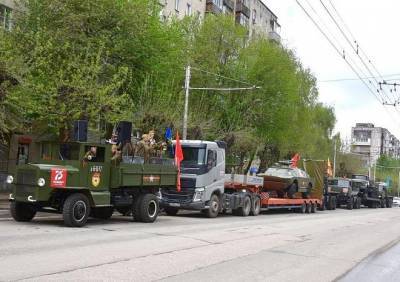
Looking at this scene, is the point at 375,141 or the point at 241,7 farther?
the point at 375,141

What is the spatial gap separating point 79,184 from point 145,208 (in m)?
3.03

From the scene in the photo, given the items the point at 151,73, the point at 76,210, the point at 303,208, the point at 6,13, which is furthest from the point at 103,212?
the point at 303,208

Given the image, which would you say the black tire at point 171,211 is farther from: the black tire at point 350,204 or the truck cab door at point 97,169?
the black tire at point 350,204

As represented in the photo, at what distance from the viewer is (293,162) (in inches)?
1379

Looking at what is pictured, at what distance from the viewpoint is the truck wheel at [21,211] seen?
16484 mm

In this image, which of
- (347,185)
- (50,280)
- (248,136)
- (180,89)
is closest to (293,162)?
(248,136)

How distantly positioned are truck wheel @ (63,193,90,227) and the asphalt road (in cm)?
31

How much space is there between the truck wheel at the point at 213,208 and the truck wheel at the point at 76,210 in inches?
324

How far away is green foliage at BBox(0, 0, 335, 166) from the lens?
2380cm

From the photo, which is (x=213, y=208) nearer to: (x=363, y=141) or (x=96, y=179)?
(x=96, y=179)

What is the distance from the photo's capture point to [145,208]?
1856 centimetres

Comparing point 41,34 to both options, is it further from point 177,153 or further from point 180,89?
point 180,89

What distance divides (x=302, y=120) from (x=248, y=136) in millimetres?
9900

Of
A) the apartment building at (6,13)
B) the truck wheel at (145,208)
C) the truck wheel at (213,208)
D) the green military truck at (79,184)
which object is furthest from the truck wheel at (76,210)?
the apartment building at (6,13)
